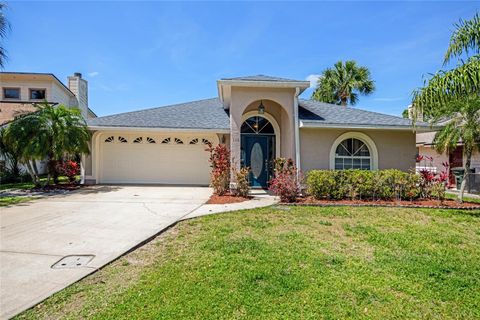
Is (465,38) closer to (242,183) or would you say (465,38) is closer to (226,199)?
(242,183)

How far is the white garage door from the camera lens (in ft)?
48.1

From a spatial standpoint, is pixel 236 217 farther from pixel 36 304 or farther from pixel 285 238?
pixel 36 304

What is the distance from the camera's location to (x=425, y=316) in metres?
3.04

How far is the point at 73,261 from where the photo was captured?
4340 mm

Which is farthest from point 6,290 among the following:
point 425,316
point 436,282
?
point 436,282

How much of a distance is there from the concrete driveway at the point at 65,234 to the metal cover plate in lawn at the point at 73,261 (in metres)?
0.06

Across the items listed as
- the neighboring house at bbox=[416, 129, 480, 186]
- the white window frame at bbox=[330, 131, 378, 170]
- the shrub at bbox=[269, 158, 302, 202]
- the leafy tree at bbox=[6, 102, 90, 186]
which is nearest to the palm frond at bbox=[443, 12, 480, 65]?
the white window frame at bbox=[330, 131, 378, 170]

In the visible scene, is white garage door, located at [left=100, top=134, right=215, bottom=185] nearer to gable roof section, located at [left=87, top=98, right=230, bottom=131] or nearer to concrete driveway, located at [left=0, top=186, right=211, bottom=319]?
gable roof section, located at [left=87, top=98, right=230, bottom=131]

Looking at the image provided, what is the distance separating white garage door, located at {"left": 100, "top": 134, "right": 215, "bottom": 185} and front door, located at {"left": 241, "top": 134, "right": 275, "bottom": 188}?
2.61 meters

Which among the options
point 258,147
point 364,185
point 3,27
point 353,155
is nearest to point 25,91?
point 3,27

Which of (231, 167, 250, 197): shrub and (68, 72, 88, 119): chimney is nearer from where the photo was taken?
(231, 167, 250, 197): shrub

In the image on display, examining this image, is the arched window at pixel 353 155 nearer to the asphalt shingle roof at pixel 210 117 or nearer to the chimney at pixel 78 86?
the asphalt shingle roof at pixel 210 117

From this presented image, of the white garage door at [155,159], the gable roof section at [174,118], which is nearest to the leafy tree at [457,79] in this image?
the gable roof section at [174,118]

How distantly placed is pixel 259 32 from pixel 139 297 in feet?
40.5
